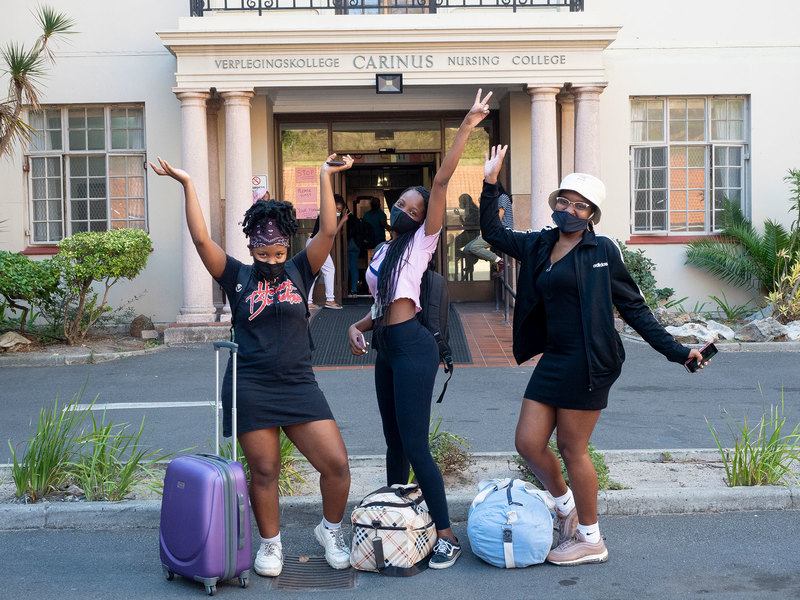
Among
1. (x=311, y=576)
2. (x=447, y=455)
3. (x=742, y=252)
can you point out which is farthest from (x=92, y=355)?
(x=742, y=252)

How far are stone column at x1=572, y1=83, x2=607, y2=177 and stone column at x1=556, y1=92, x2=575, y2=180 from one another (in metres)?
1.10

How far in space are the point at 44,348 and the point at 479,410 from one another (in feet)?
A: 21.6

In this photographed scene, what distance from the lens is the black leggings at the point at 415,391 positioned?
4.57 metres

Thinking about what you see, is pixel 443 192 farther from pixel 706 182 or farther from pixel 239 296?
pixel 706 182

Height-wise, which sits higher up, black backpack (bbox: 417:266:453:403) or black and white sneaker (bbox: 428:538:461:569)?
black backpack (bbox: 417:266:453:403)

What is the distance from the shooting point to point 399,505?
4582 millimetres

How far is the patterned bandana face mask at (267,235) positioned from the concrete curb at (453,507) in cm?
180

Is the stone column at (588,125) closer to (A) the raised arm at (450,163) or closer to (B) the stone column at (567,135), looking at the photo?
(B) the stone column at (567,135)

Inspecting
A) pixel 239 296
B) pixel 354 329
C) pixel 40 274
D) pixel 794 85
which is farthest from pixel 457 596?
pixel 794 85

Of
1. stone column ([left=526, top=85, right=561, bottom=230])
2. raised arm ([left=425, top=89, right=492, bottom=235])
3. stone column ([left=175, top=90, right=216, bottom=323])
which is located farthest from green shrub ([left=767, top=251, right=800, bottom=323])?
raised arm ([left=425, top=89, right=492, bottom=235])

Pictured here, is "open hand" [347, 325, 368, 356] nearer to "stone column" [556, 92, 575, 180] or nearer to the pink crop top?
the pink crop top

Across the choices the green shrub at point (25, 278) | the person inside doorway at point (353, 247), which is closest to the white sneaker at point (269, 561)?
the green shrub at point (25, 278)

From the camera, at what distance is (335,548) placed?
4.69 meters

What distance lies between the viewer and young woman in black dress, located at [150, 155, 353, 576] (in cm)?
445
